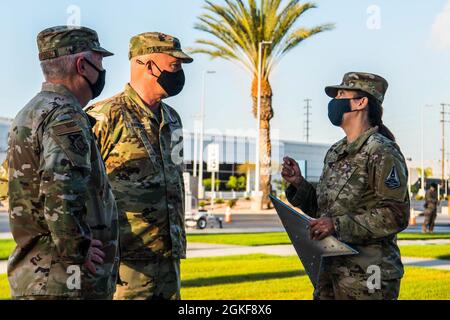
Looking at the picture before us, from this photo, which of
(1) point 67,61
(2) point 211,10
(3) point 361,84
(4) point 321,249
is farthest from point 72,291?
(2) point 211,10

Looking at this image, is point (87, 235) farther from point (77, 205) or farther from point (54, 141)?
point (54, 141)

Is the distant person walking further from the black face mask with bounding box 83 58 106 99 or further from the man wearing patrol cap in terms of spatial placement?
the black face mask with bounding box 83 58 106 99

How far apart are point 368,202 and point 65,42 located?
5.78ft

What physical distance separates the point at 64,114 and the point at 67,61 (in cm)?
35

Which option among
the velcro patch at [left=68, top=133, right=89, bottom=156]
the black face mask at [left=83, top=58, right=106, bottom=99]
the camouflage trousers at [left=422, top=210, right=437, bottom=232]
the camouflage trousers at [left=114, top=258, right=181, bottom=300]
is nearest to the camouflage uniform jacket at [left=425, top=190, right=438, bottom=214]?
the camouflage trousers at [left=422, top=210, right=437, bottom=232]

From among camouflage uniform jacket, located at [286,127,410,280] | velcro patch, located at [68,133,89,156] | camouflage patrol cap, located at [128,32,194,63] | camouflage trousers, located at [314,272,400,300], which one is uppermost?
camouflage patrol cap, located at [128,32,194,63]

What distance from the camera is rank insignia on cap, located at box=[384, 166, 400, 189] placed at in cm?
438

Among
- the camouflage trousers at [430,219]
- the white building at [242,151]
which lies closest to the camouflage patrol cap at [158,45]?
the camouflage trousers at [430,219]

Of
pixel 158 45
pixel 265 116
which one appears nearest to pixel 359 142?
pixel 158 45

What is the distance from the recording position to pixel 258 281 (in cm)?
1116

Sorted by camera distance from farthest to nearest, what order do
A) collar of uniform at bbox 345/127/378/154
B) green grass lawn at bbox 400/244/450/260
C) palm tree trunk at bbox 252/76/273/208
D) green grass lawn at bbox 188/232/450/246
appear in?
palm tree trunk at bbox 252/76/273/208
green grass lawn at bbox 188/232/450/246
green grass lawn at bbox 400/244/450/260
collar of uniform at bbox 345/127/378/154

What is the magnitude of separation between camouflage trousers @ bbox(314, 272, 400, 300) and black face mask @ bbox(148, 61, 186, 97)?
4.32 ft

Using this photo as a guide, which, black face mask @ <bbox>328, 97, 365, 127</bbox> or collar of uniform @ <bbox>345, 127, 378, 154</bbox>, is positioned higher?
black face mask @ <bbox>328, 97, 365, 127</bbox>

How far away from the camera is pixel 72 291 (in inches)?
146
